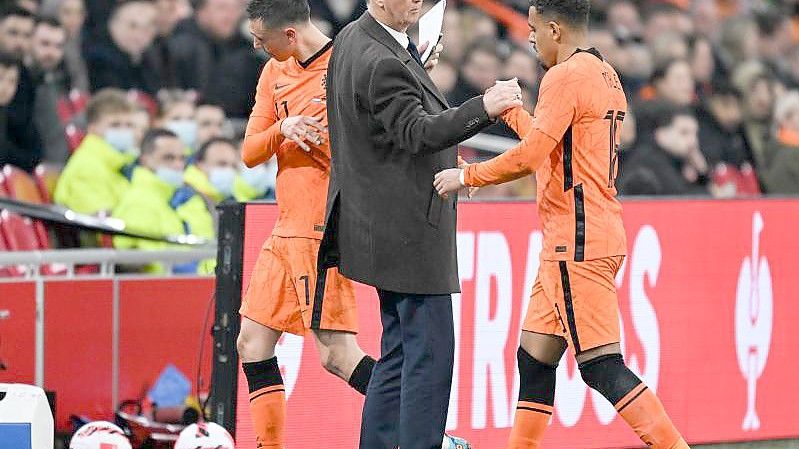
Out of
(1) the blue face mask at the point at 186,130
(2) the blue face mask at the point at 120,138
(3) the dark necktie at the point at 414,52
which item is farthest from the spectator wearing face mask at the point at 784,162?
(3) the dark necktie at the point at 414,52

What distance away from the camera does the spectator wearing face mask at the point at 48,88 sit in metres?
9.92

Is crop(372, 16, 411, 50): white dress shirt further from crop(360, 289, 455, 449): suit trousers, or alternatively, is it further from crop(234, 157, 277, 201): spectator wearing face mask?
crop(234, 157, 277, 201): spectator wearing face mask

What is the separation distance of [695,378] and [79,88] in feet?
15.9

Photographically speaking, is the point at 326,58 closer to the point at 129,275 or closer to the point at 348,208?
the point at 348,208

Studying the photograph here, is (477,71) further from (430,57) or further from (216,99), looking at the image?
(430,57)

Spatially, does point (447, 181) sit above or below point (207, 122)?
below

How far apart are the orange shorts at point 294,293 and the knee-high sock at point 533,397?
2.46 ft

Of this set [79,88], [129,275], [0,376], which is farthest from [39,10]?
[0,376]

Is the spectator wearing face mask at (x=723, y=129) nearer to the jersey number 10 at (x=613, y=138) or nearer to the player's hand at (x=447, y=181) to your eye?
the jersey number 10 at (x=613, y=138)

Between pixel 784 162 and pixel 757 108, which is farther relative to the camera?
pixel 757 108

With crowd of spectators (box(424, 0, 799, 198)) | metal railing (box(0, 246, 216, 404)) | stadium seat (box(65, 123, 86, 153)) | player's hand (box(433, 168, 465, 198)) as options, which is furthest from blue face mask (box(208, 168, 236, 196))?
player's hand (box(433, 168, 465, 198))

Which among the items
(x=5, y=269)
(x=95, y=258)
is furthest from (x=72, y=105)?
(x=95, y=258)

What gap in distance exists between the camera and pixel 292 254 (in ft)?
20.9

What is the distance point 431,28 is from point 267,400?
170cm
